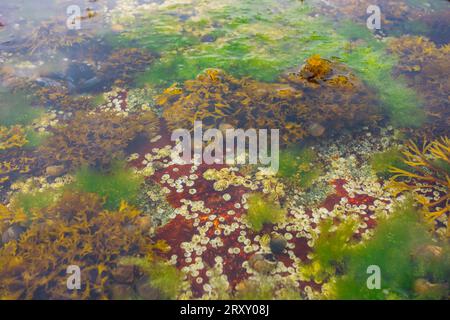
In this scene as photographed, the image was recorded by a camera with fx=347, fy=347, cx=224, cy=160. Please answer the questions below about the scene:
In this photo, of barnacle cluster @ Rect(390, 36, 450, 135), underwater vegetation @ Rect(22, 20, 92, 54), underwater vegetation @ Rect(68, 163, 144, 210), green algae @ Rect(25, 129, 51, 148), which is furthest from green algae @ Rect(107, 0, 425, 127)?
underwater vegetation @ Rect(68, 163, 144, 210)

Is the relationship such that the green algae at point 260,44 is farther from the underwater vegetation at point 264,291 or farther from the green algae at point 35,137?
the underwater vegetation at point 264,291

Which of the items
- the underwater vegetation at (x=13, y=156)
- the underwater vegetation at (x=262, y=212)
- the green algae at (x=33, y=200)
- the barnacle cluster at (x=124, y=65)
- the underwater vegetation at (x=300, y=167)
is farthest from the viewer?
the barnacle cluster at (x=124, y=65)

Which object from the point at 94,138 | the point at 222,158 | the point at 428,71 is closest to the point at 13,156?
the point at 94,138

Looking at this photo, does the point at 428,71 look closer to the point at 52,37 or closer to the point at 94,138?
the point at 94,138

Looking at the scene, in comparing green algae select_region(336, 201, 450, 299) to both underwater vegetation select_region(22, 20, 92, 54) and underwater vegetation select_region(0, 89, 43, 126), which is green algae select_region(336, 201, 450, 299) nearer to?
underwater vegetation select_region(0, 89, 43, 126)

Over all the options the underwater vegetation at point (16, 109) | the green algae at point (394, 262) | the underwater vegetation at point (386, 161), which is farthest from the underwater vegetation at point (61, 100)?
the green algae at point (394, 262)
